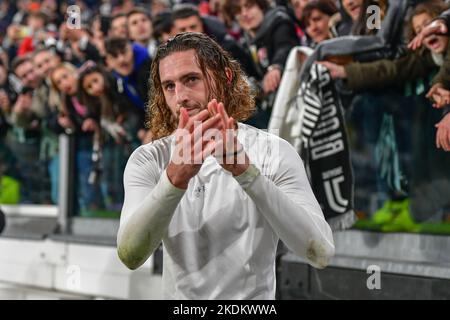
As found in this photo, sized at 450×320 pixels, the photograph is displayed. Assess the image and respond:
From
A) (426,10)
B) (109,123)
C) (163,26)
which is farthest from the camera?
(109,123)

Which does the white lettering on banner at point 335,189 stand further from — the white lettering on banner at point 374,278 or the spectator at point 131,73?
the spectator at point 131,73

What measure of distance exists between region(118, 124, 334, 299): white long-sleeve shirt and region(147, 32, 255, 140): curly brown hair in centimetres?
16

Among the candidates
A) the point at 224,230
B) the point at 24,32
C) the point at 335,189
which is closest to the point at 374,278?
the point at 335,189

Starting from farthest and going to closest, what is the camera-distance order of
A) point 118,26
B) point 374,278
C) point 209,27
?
point 118,26, point 209,27, point 374,278

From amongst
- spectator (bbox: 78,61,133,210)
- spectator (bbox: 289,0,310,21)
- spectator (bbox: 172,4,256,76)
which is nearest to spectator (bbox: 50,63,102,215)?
spectator (bbox: 78,61,133,210)

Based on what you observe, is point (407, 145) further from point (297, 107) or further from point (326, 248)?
point (326, 248)

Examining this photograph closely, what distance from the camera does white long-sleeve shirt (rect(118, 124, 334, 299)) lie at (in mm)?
1784

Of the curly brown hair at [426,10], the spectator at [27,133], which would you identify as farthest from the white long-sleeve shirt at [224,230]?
the spectator at [27,133]

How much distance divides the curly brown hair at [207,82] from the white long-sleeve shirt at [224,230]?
16cm

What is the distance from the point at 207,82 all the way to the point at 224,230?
356 millimetres

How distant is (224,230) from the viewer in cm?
188

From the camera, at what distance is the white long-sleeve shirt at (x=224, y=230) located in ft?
5.85

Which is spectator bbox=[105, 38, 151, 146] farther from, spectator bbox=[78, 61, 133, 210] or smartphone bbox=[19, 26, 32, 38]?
smartphone bbox=[19, 26, 32, 38]

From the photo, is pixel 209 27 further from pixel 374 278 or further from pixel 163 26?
pixel 374 278
